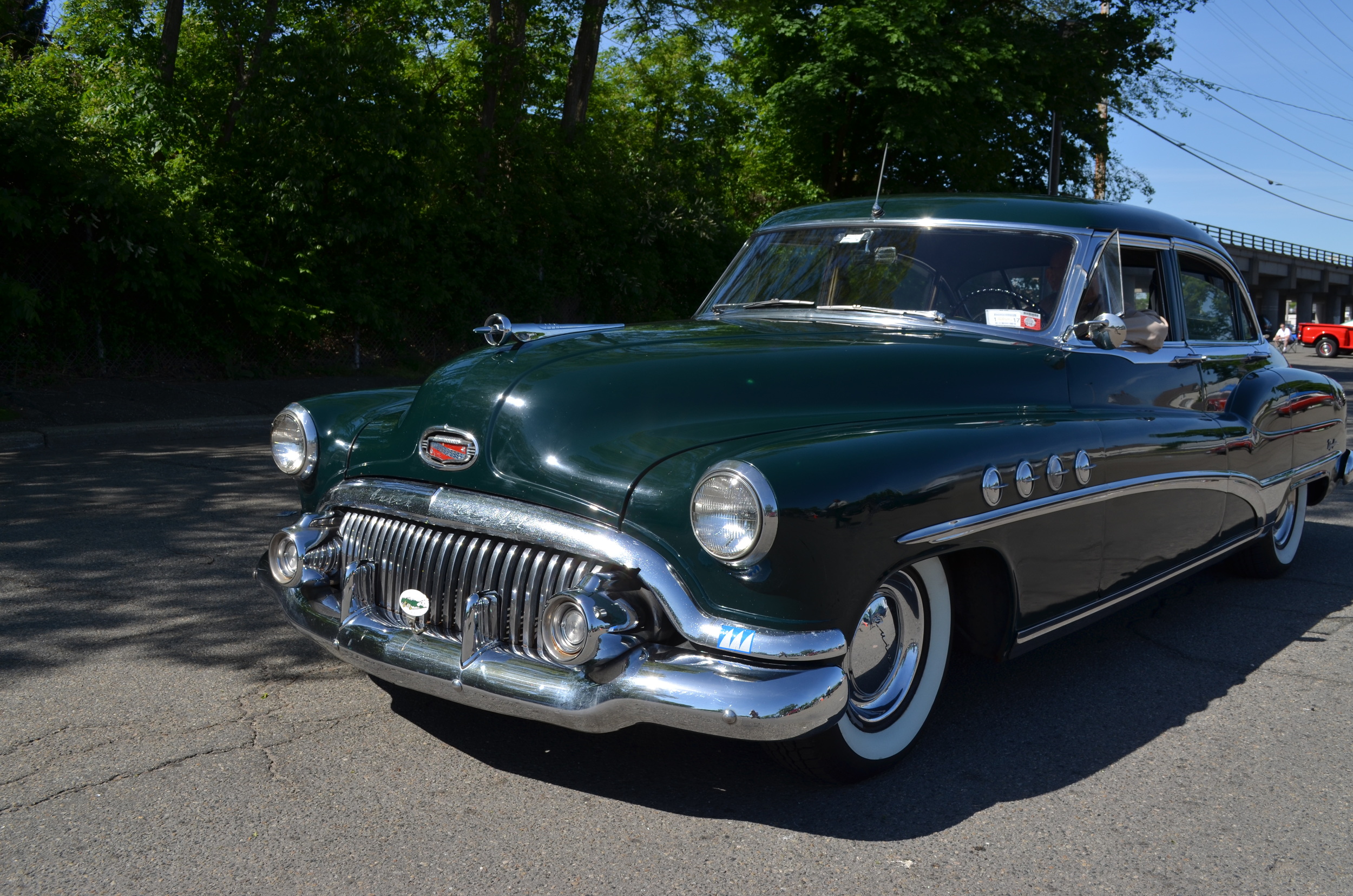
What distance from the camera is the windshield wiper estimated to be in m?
4.35

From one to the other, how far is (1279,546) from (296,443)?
4.77 metres

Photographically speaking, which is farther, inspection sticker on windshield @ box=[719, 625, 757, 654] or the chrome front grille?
the chrome front grille

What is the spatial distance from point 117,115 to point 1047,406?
39.9ft

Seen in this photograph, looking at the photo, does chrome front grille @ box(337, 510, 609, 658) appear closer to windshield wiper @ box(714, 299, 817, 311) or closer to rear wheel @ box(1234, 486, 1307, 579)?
windshield wiper @ box(714, 299, 817, 311)

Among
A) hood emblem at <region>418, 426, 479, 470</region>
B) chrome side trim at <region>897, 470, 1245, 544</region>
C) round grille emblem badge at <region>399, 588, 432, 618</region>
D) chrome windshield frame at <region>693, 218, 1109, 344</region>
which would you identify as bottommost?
round grille emblem badge at <region>399, 588, 432, 618</region>

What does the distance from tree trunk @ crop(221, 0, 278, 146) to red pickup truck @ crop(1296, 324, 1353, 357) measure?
39322 mm

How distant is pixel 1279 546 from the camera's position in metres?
5.75

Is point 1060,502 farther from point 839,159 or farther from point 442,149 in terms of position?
point 839,159

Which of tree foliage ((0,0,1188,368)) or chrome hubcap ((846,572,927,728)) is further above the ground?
tree foliage ((0,0,1188,368))

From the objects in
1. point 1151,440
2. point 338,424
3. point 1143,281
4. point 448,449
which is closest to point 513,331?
point 448,449

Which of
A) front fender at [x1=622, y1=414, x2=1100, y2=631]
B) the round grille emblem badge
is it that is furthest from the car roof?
the round grille emblem badge

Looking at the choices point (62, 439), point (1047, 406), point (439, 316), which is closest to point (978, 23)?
point (439, 316)

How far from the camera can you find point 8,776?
3.03m

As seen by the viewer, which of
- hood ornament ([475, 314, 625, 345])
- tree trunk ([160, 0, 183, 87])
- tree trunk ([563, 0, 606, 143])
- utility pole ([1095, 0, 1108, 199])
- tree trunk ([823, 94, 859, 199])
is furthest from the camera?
utility pole ([1095, 0, 1108, 199])
